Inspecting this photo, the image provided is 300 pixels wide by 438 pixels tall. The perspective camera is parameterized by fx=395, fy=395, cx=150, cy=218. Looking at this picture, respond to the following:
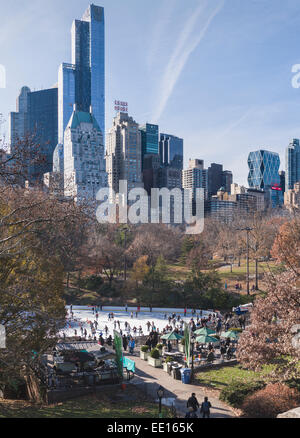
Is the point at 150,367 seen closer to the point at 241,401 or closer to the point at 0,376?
the point at 241,401

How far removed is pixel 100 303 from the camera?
5159 centimetres

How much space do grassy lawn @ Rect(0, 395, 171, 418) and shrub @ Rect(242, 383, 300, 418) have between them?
3.29 metres

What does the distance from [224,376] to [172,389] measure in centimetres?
362

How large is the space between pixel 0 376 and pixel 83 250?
4196 cm

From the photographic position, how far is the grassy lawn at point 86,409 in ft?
45.1

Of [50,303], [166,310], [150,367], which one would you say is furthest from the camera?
[166,310]

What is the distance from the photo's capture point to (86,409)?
51.6ft

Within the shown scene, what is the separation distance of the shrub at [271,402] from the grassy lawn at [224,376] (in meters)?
3.44

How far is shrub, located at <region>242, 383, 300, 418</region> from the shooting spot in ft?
48.9

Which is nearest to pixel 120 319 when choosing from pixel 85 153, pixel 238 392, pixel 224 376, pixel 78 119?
pixel 224 376

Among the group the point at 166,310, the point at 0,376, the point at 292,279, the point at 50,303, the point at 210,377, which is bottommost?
the point at 166,310

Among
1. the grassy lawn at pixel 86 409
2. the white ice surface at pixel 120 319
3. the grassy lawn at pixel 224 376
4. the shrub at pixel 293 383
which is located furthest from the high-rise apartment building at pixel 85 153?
the shrub at pixel 293 383

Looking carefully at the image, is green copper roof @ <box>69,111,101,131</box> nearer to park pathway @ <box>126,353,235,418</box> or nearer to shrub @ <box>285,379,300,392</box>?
park pathway @ <box>126,353,235,418</box>

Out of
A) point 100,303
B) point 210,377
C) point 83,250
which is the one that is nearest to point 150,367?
point 210,377
